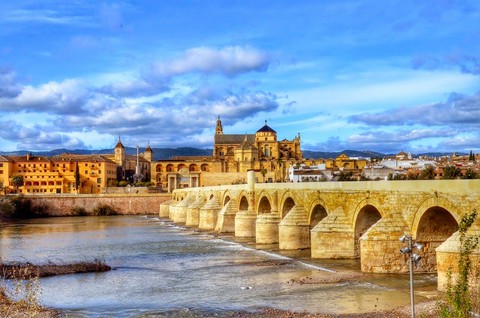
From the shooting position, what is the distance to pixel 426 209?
2105 cm

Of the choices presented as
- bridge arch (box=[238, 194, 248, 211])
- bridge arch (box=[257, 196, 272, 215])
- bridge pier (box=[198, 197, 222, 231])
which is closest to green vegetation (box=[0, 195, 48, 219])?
bridge pier (box=[198, 197, 222, 231])

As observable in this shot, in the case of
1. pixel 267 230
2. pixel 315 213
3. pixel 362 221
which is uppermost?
pixel 315 213

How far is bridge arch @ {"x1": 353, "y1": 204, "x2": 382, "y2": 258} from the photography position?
85.7 feet

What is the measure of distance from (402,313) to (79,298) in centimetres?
991

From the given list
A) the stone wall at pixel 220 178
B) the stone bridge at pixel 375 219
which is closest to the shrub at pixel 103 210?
the stone wall at pixel 220 178

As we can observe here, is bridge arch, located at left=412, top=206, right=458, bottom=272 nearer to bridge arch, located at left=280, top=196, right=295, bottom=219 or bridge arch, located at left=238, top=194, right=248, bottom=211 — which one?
bridge arch, located at left=280, top=196, right=295, bottom=219

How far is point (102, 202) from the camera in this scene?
85.6 meters

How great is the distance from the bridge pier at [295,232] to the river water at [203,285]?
102cm

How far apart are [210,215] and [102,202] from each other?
36.0m

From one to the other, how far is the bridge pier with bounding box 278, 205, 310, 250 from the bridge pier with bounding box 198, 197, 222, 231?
68.6ft

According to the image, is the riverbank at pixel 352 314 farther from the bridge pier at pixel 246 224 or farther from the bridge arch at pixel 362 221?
the bridge pier at pixel 246 224

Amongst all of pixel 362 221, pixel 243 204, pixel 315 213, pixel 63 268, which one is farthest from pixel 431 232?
pixel 243 204

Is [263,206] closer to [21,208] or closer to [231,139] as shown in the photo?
[21,208]

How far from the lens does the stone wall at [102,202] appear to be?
83.6 metres
